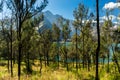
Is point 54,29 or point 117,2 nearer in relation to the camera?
point 117,2

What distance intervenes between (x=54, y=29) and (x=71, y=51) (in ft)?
60.4

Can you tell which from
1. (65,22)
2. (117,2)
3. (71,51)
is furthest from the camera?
(71,51)

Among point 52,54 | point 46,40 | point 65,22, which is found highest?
point 65,22

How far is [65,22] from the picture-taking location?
62875 millimetres

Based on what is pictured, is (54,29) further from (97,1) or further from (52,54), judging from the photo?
(97,1)

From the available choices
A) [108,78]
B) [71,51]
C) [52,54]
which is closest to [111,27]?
[108,78]

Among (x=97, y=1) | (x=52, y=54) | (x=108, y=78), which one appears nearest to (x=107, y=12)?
(x=97, y=1)

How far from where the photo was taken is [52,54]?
3647 inches

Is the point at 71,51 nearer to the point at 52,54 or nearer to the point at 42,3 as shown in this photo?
the point at 52,54

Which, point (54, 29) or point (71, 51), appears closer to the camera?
point (54, 29)

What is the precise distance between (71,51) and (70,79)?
2723 inches

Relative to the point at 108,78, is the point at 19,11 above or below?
above

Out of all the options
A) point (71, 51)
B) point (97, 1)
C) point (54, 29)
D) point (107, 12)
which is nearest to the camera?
point (97, 1)

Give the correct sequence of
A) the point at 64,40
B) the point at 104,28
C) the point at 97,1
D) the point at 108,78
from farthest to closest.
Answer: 1. the point at 64,40
2. the point at 104,28
3. the point at 97,1
4. the point at 108,78
